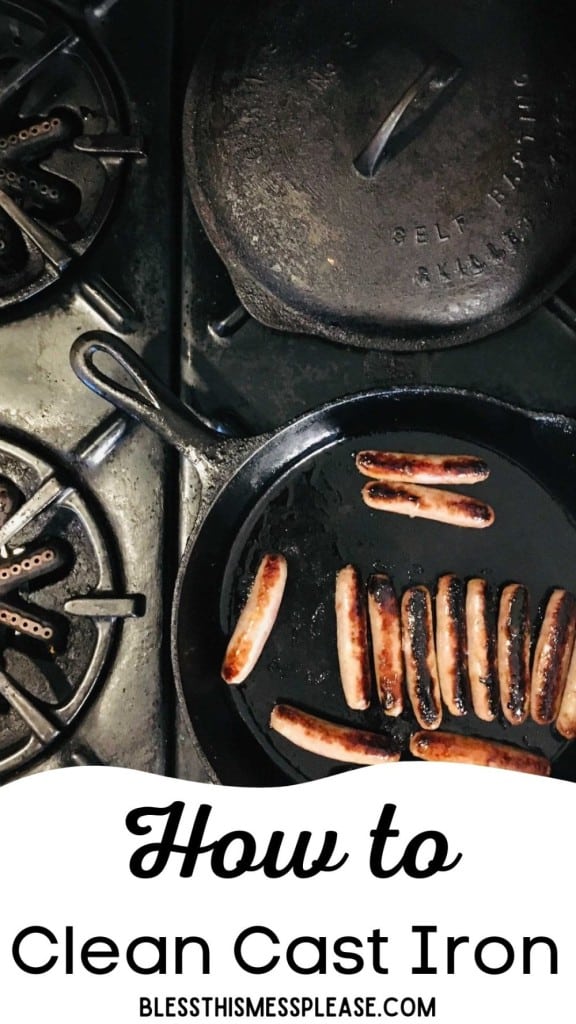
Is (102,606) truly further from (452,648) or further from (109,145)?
(109,145)

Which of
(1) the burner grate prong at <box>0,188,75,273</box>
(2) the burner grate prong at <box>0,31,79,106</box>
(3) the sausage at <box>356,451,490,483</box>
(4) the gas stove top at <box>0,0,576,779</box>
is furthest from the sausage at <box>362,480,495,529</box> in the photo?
(2) the burner grate prong at <box>0,31,79,106</box>

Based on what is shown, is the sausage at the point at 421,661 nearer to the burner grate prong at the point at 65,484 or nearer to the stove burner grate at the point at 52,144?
the burner grate prong at the point at 65,484

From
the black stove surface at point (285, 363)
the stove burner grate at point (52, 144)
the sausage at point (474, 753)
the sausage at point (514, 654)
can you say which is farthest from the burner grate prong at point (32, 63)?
the sausage at point (474, 753)

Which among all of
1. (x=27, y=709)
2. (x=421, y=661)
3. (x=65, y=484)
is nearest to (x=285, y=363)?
(x=65, y=484)

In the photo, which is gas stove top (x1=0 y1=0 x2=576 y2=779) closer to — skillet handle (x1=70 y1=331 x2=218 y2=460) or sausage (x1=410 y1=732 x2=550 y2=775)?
skillet handle (x1=70 y1=331 x2=218 y2=460)

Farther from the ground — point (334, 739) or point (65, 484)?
point (65, 484)

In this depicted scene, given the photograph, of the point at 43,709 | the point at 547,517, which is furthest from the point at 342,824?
the point at 547,517
